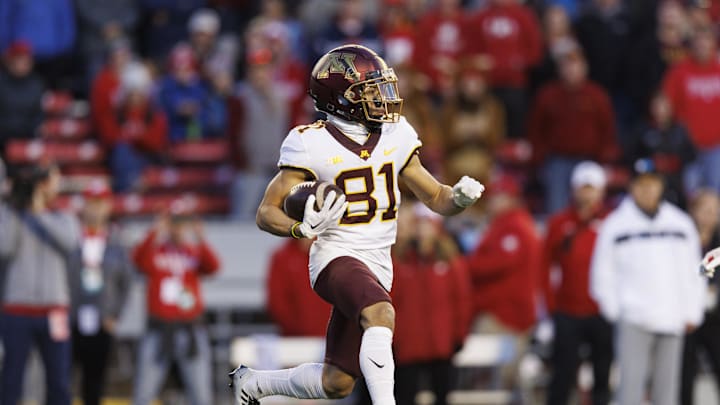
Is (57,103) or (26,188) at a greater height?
(57,103)

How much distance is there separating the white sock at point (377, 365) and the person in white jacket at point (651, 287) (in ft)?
11.5

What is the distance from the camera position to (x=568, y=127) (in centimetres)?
1407

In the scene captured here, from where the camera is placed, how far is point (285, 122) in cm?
1431

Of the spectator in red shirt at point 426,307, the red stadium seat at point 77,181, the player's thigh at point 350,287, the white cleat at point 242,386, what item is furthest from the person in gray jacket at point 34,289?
the red stadium seat at point 77,181

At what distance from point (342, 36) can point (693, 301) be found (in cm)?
557

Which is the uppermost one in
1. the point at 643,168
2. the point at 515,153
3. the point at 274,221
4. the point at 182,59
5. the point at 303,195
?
the point at 182,59

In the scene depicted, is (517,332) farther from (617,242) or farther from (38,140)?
(38,140)

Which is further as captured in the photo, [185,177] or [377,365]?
[185,177]

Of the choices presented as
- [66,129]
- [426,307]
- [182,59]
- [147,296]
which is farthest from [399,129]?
[66,129]

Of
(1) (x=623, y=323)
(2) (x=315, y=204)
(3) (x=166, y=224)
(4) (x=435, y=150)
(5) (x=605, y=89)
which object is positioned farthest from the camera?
(5) (x=605, y=89)

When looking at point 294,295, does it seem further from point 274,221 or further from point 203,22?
point 274,221

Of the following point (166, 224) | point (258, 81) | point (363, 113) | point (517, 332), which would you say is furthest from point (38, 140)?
point (363, 113)

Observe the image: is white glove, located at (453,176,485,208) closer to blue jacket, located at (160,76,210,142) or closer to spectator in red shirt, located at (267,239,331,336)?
spectator in red shirt, located at (267,239,331,336)

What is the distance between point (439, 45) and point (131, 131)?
117 inches
